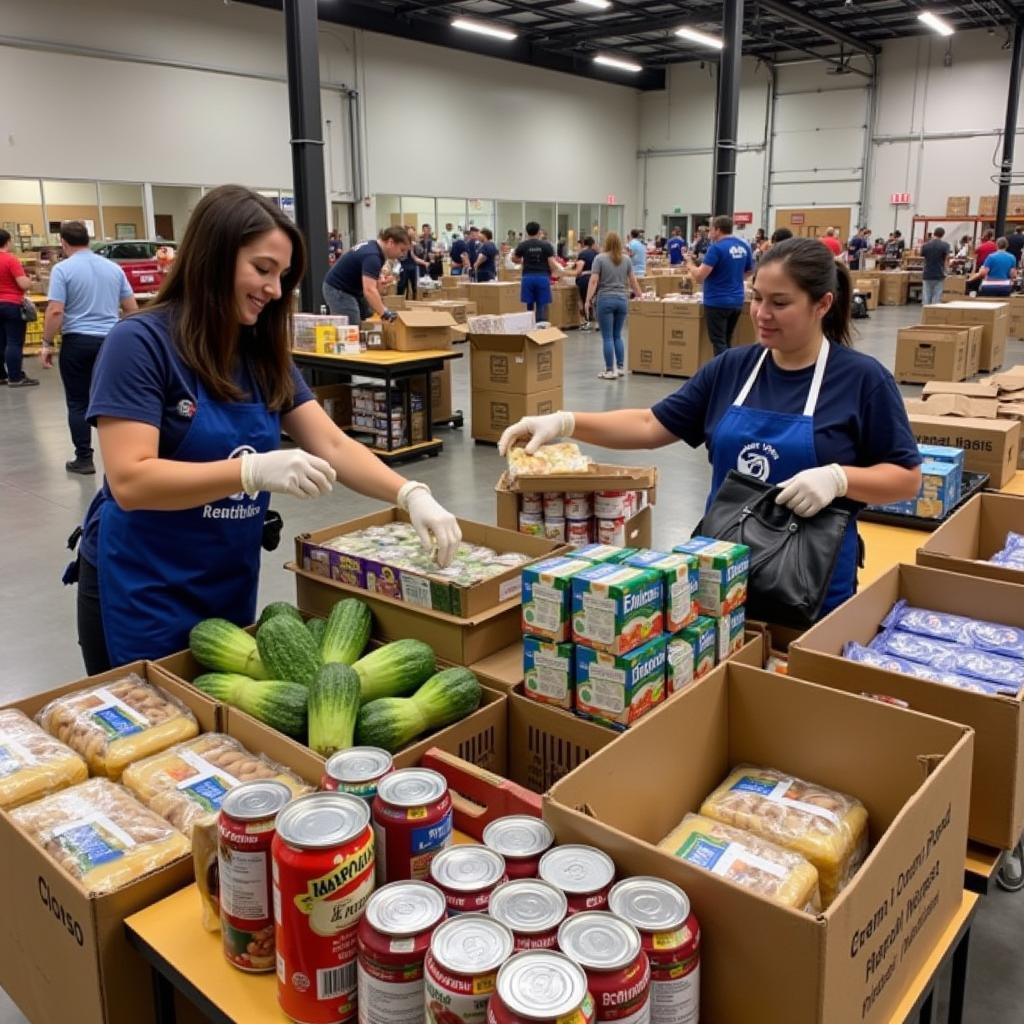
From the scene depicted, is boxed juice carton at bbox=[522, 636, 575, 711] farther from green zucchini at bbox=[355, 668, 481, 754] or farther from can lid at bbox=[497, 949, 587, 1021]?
can lid at bbox=[497, 949, 587, 1021]

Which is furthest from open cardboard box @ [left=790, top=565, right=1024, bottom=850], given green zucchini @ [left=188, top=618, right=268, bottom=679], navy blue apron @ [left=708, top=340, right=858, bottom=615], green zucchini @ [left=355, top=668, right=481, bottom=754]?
green zucchini @ [left=188, top=618, right=268, bottom=679]

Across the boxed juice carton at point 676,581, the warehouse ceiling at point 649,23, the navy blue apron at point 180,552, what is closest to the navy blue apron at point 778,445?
the boxed juice carton at point 676,581

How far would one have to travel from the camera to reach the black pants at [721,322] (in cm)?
937

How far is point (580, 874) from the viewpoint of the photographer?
108 cm

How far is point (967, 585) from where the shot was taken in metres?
2.21

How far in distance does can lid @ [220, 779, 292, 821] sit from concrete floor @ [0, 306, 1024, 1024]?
1372 millimetres

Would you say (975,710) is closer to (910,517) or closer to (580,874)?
(580,874)

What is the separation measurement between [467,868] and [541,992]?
0.78ft

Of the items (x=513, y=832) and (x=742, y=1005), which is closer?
(x=742, y=1005)

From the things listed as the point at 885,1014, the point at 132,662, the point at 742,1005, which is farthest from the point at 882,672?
the point at 132,662

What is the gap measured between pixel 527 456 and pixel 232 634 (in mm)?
1067

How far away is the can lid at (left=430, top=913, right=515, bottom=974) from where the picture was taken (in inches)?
35.6

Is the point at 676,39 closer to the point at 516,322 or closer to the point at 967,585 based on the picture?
the point at 516,322

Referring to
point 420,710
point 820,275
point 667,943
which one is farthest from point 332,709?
point 820,275
